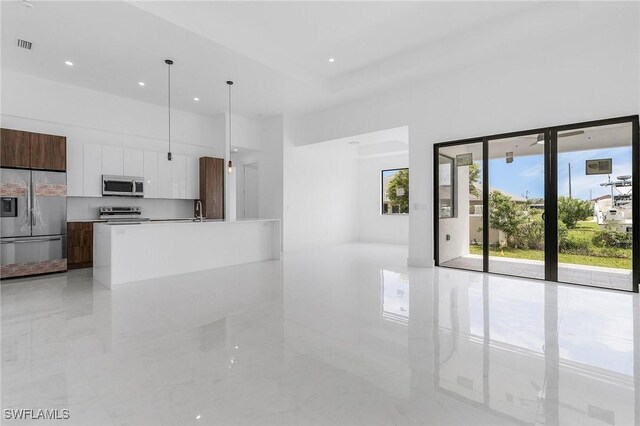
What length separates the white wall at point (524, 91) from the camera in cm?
430

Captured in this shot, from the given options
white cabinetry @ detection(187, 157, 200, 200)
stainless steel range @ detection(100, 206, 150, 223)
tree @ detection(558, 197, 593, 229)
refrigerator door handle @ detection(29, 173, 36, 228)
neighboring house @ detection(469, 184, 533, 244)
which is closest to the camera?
tree @ detection(558, 197, 593, 229)

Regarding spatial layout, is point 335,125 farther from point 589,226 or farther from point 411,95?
point 589,226

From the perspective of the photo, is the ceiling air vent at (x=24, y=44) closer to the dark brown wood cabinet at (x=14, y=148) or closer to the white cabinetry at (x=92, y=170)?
the dark brown wood cabinet at (x=14, y=148)

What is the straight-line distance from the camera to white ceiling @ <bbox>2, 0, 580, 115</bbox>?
167 inches

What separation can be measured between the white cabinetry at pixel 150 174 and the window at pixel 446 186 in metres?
6.03

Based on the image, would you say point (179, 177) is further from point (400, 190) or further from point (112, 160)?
point (400, 190)

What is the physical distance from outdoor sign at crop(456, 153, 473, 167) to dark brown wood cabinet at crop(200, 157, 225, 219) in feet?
17.8

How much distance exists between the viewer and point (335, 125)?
7758 mm

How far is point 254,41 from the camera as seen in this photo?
512 cm

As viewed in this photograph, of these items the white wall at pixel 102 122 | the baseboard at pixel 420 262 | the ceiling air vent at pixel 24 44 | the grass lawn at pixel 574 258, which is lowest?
the baseboard at pixel 420 262

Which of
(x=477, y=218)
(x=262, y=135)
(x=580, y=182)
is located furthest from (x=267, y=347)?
(x=262, y=135)

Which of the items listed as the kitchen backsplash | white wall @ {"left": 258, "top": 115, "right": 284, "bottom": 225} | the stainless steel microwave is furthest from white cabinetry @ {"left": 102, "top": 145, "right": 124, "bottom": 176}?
white wall @ {"left": 258, "top": 115, "right": 284, "bottom": 225}

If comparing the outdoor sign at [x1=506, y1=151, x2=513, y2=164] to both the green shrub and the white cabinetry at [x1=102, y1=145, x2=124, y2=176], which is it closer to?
the green shrub

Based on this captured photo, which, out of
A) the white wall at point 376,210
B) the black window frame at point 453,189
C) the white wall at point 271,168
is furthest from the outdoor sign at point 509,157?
the white wall at point 271,168
